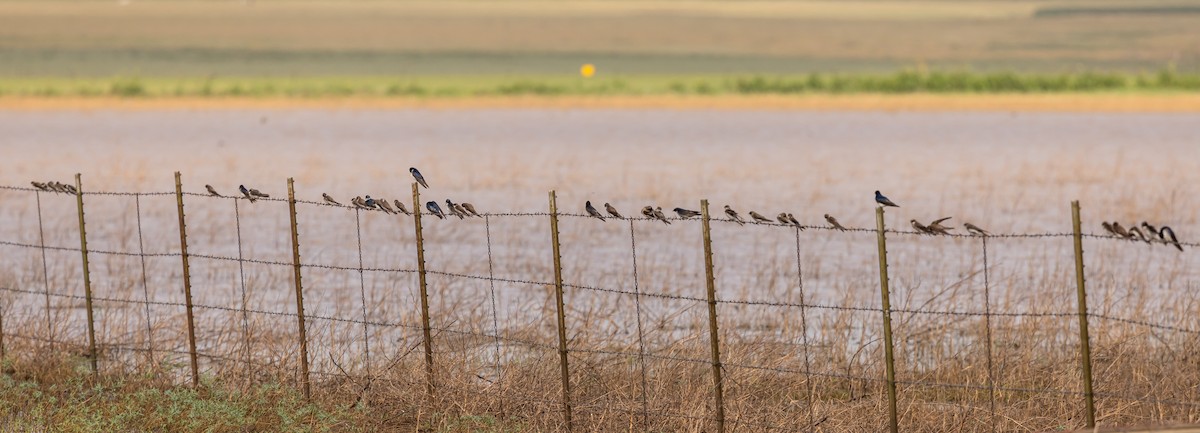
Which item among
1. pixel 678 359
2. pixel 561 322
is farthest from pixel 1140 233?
pixel 561 322

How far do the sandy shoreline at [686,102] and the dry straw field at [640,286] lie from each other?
139 ft

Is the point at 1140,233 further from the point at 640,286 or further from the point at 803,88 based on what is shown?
the point at 803,88

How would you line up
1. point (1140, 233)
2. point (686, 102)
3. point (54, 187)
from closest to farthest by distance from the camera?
point (1140, 233) < point (54, 187) < point (686, 102)

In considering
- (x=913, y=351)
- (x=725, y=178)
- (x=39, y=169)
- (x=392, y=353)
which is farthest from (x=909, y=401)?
(x=39, y=169)

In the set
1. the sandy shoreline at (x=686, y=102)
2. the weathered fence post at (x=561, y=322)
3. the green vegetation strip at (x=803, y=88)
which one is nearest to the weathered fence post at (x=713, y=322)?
the weathered fence post at (x=561, y=322)

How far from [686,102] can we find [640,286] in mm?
116108

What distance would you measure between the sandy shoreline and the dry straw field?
4233 centimetres

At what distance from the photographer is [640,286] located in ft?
76.8

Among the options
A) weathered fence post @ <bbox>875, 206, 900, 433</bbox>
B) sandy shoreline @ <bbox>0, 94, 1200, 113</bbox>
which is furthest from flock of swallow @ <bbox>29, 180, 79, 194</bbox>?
sandy shoreline @ <bbox>0, 94, 1200, 113</bbox>

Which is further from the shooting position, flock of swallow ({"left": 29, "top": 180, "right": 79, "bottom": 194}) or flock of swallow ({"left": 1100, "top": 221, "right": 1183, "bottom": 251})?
flock of swallow ({"left": 29, "top": 180, "right": 79, "bottom": 194})

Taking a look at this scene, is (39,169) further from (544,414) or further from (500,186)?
(544,414)

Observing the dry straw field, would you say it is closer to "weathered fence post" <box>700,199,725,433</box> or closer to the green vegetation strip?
"weathered fence post" <box>700,199,725,433</box>

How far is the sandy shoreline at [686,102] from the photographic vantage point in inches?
4397

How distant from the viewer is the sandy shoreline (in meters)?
112
